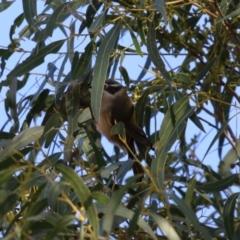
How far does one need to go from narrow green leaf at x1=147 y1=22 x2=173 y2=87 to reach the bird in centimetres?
44

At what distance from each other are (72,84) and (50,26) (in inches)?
8.0

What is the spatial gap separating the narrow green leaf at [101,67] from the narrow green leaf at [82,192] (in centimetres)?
56

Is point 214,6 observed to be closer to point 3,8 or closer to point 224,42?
point 224,42

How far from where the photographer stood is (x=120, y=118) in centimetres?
385

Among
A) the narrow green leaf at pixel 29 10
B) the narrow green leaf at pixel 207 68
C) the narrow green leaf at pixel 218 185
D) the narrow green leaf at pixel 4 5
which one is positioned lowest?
the narrow green leaf at pixel 218 185

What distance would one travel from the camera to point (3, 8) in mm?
3568

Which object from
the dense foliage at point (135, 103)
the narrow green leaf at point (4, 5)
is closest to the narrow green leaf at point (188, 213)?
the dense foliage at point (135, 103)

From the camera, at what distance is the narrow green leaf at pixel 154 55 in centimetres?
289

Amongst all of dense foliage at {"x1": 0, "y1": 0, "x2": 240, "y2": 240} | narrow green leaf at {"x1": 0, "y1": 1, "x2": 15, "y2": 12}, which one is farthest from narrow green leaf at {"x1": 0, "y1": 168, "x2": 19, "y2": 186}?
narrow green leaf at {"x1": 0, "y1": 1, "x2": 15, "y2": 12}

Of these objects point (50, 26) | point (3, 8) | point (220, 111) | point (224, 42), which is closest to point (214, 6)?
point (224, 42)

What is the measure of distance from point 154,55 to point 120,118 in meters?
0.96

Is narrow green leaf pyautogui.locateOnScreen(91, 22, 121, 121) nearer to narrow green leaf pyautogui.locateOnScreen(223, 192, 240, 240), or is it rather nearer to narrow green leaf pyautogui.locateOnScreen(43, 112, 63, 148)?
narrow green leaf pyautogui.locateOnScreen(43, 112, 63, 148)

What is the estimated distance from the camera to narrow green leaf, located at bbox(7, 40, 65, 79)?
3076 millimetres

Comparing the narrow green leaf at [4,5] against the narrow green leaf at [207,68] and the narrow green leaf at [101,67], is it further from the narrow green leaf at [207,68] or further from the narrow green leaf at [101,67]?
the narrow green leaf at [207,68]
